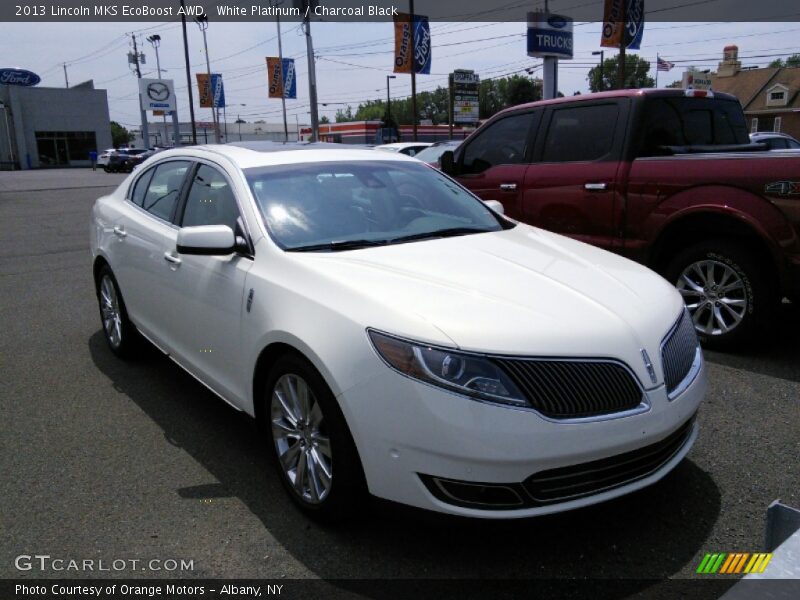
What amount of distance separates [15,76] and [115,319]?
6595 centimetres

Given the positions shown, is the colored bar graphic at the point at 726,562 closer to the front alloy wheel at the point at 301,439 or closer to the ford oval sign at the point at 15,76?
the front alloy wheel at the point at 301,439

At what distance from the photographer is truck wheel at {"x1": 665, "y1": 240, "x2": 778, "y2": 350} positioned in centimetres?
498

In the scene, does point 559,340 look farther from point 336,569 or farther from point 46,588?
point 46,588

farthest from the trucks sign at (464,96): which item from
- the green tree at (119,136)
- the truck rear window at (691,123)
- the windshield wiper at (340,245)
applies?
the green tree at (119,136)

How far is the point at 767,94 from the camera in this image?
55.7m

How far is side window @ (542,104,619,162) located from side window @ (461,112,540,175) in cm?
30

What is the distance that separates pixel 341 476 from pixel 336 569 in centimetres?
37

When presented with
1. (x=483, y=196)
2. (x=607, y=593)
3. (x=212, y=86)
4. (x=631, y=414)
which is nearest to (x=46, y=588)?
(x=607, y=593)

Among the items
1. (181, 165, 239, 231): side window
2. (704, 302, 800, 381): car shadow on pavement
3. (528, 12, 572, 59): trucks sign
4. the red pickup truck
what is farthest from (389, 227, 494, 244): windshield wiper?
(528, 12, 572, 59): trucks sign

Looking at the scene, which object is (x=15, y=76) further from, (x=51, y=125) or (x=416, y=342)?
(x=416, y=342)

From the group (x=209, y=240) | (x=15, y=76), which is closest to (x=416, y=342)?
(x=209, y=240)

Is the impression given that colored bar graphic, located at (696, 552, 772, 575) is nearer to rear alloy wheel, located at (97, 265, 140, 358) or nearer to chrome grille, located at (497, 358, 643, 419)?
chrome grille, located at (497, 358, 643, 419)

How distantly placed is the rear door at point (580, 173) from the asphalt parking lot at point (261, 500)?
1.51m

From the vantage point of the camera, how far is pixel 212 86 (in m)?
51.6
